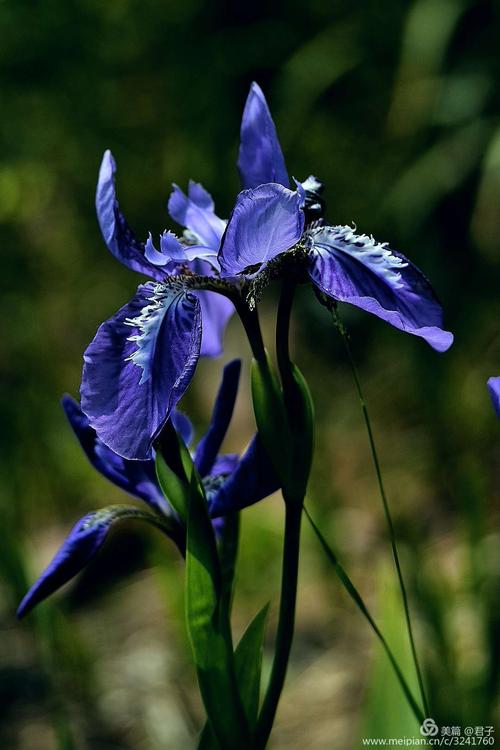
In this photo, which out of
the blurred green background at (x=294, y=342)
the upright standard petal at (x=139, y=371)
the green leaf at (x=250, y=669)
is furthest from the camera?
the blurred green background at (x=294, y=342)

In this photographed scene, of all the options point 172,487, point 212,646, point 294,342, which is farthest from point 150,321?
point 294,342

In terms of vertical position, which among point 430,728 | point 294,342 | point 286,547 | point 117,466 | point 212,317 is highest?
point 294,342

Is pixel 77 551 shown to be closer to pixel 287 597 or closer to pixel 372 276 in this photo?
pixel 287 597

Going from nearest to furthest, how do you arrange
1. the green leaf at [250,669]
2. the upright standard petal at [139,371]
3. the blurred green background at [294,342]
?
the upright standard petal at [139,371], the green leaf at [250,669], the blurred green background at [294,342]

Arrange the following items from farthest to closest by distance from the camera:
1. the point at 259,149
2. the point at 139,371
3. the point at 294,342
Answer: the point at 294,342 < the point at 259,149 < the point at 139,371

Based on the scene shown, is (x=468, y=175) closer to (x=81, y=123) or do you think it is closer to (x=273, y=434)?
(x=81, y=123)

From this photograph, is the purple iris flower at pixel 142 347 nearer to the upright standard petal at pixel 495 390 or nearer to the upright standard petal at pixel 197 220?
the upright standard petal at pixel 197 220

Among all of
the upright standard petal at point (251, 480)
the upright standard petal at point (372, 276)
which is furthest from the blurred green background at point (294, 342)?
the upright standard petal at point (372, 276)
